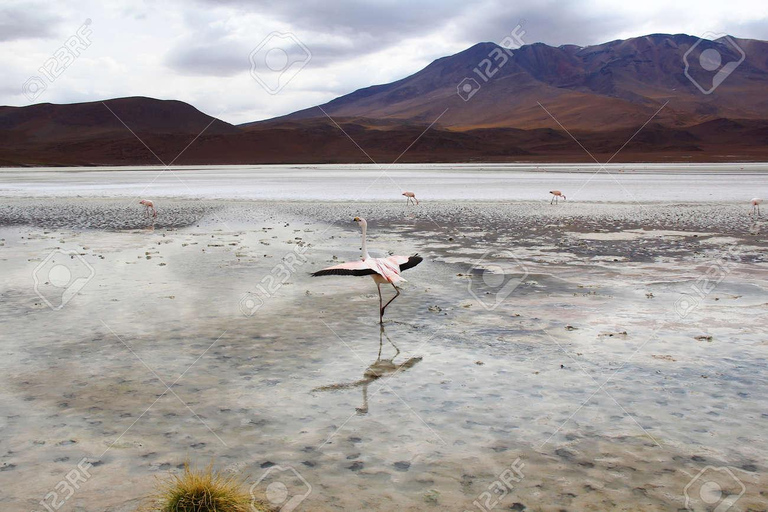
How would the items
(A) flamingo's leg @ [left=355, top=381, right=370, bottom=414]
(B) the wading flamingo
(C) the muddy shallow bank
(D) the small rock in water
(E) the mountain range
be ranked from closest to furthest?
(C) the muddy shallow bank
(D) the small rock in water
(A) flamingo's leg @ [left=355, top=381, right=370, bottom=414]
(B) the wading flamingo
(E) the mountain range

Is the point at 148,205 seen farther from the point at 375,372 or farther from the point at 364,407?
the point at 364,407

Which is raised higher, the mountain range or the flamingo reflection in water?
the mountain range

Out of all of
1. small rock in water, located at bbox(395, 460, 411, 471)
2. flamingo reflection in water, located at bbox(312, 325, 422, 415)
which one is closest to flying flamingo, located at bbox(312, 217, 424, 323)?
flamingo reflection in water, located at bbox(312, 325, 422, 415)

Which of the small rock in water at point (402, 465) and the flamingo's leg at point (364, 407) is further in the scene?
the flamingo's leg at point (364, 407)

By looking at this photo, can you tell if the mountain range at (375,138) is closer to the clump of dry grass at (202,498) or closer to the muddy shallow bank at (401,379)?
the muddy shallow bank at (401,379)

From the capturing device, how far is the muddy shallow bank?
4.21 metres

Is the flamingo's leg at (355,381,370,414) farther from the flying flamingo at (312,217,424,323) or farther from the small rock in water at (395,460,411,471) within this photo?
the flying flamingo at (312,217,424,323)

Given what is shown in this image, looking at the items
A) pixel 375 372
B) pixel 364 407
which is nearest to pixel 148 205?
pixel 375 372

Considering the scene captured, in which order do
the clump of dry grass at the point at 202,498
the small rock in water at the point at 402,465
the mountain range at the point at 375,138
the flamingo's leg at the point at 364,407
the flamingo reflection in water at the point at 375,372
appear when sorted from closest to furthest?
the clump of dry grass at the point at 202,498
the small rock in water at the point at 402,465
the flamingo's leg at the point at 364,407
the flamingo reflection in water at the point at 375,372
the mountain range at the point at 375,138

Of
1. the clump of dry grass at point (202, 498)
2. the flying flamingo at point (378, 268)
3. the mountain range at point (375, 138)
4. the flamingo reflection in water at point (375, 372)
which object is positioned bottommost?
the flamingo reflection in water at point (375, 372)

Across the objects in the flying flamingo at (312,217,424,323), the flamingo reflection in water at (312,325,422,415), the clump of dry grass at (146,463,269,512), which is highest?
the flying flamingo at (312,217,424,323)

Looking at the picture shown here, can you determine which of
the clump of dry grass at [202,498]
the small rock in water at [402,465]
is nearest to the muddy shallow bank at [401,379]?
the small rock in water at [402,465]

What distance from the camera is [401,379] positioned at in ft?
20.0

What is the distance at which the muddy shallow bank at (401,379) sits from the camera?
4211 mm
